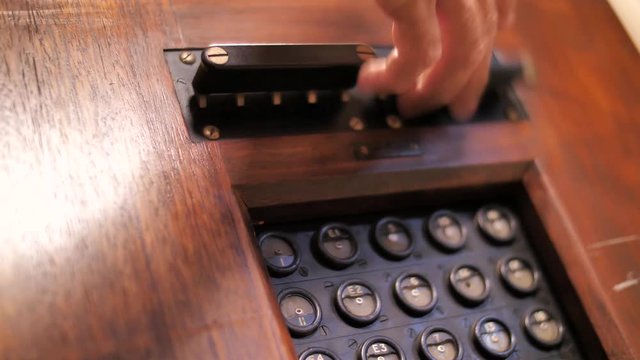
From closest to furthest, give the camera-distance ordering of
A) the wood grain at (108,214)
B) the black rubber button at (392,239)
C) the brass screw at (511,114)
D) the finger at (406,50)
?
the wood grain at (108,214) < the finger at (406,50) < the black rubber button at (392,239) < the brass screw at (511,114)

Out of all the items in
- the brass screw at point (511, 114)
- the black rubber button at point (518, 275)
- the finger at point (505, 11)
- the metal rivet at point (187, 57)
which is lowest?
the black rubber button at point (518, 275)

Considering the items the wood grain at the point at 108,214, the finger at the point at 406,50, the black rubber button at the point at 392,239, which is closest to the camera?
the wood grain at the point at 108,214

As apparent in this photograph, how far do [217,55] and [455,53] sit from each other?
26cm

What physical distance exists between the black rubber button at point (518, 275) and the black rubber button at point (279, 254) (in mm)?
251

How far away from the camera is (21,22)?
2.23 feet

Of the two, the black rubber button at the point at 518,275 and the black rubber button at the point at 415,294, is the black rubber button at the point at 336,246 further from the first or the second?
the black rubber button at the point at 518,275

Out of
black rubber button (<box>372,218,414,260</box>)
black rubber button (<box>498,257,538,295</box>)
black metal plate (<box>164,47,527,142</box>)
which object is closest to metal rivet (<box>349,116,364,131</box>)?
black metal plate (<box>164,47,527,142</box>)

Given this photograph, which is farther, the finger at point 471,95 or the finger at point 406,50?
the finger at point 471,95

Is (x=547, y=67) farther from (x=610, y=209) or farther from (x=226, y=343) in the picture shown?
(x=226, y=343)

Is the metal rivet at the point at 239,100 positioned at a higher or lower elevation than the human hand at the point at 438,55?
higher

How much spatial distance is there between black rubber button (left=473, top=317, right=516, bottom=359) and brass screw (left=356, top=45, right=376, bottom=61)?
312 mm

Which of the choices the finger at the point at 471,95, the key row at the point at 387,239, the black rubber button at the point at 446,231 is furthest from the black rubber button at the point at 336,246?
the finger at the point at 471,95

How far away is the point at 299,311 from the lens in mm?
706

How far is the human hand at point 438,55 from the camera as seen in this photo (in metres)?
0.70
